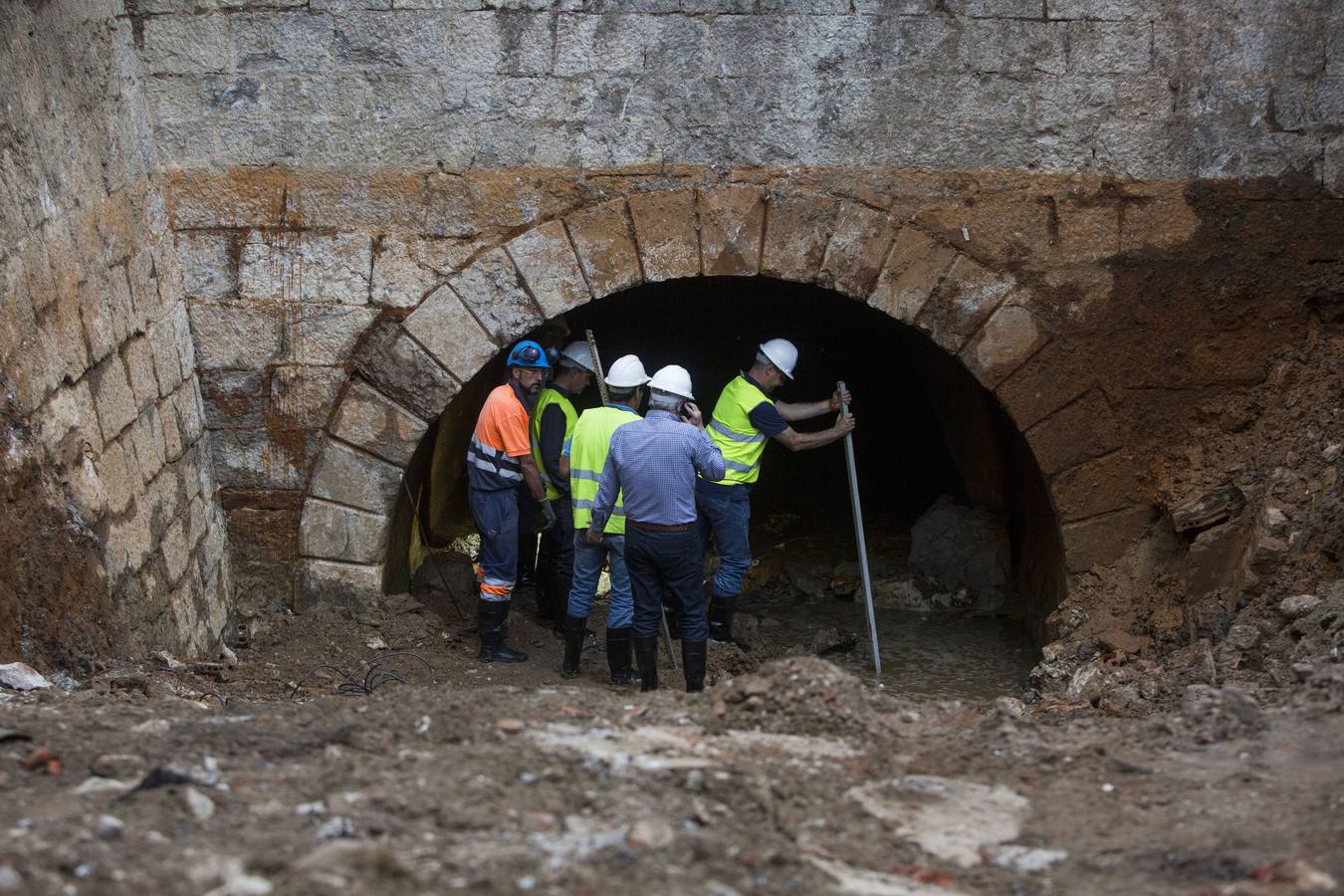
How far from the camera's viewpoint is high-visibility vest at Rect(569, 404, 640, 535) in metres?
6.66

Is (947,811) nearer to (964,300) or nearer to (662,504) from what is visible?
(662,504)

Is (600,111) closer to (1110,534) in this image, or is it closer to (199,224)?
(199,224)

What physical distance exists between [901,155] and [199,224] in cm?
329

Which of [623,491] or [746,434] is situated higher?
[746,434]

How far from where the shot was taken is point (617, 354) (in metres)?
10.2

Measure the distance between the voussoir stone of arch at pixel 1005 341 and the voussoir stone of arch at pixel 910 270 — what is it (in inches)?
12.7

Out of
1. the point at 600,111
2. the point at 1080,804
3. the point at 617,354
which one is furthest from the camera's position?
the point at 617,354

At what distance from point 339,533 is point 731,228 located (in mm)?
2391

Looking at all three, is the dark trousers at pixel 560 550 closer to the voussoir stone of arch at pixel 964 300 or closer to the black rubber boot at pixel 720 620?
the black rubber boot at pixel 720 620

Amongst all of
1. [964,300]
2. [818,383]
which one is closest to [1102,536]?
[964,300]

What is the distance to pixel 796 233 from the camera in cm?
654

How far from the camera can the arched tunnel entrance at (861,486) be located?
7.91 meters

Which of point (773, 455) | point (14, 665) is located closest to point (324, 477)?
point (14, 665)

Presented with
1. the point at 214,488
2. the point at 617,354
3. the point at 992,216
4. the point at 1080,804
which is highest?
the point at 992,216
